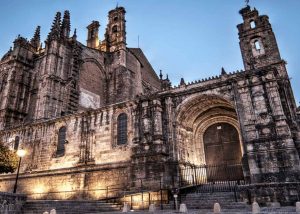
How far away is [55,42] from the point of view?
28328 millimetres

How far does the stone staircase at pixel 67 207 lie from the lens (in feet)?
33.6

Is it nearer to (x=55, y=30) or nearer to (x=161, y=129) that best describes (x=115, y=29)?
(x=55, y=30)

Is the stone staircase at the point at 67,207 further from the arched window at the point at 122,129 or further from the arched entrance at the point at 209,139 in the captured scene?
the arched entrance at the point at 209,139

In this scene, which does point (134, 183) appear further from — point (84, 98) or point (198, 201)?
point (84, 98)

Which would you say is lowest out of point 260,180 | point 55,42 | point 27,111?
point 260,180

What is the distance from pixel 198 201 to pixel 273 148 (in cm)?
482

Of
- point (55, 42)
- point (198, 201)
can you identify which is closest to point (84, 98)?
point (55, 42)

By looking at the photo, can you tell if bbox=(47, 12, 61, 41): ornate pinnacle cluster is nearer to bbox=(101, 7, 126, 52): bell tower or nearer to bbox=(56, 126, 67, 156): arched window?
bbox=(101, 7, 126, 52): bell tower

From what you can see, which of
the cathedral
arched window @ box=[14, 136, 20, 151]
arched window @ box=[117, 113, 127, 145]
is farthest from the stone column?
arched window @ box=[14, 136, 20, 151]

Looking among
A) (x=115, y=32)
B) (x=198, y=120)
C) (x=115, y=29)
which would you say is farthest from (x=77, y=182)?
(x=115, y=29)

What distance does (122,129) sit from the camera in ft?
60.6

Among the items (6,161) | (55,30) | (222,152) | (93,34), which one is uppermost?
(93,34)

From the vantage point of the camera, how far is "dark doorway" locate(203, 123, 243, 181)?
18047 millimetres

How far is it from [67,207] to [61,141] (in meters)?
10.3
